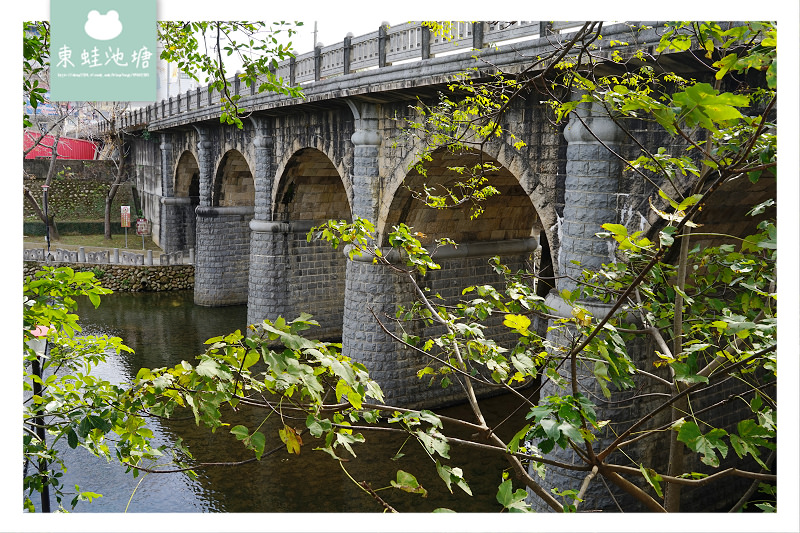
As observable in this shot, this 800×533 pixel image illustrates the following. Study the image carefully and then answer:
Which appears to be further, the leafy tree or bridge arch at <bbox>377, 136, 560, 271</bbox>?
bridge arch at <bbox>377, 136, 560, 271</bbox>

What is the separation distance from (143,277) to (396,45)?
16.8m

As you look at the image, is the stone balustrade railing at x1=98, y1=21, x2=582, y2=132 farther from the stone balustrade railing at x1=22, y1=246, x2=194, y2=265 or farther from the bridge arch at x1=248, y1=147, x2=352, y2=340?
the stone balustrade railing at x1=22, y1=246, x2=194, y2=265

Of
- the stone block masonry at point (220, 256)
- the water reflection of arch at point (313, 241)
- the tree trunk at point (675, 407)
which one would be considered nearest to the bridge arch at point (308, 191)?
the water reflection of arch at point (313, 241)

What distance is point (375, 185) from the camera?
1466 cm

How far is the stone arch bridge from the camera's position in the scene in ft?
31.9

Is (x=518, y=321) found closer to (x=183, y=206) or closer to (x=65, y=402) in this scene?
(x=65, y=402)

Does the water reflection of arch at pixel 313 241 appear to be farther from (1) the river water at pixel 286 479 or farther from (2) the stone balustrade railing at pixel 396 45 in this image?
(1) the river water at pixel 286 479

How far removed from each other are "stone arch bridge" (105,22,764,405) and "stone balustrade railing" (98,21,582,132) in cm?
3

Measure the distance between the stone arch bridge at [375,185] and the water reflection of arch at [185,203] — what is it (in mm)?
3230

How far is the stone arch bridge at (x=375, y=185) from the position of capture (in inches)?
383

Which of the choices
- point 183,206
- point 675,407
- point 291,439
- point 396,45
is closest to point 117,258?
point 183,206

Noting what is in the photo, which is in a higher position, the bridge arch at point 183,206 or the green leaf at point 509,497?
the bridge arch at point 183,206

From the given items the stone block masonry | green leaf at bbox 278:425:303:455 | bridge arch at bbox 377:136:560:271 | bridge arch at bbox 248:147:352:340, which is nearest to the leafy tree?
green leaf at bbox 278:425:303:455
